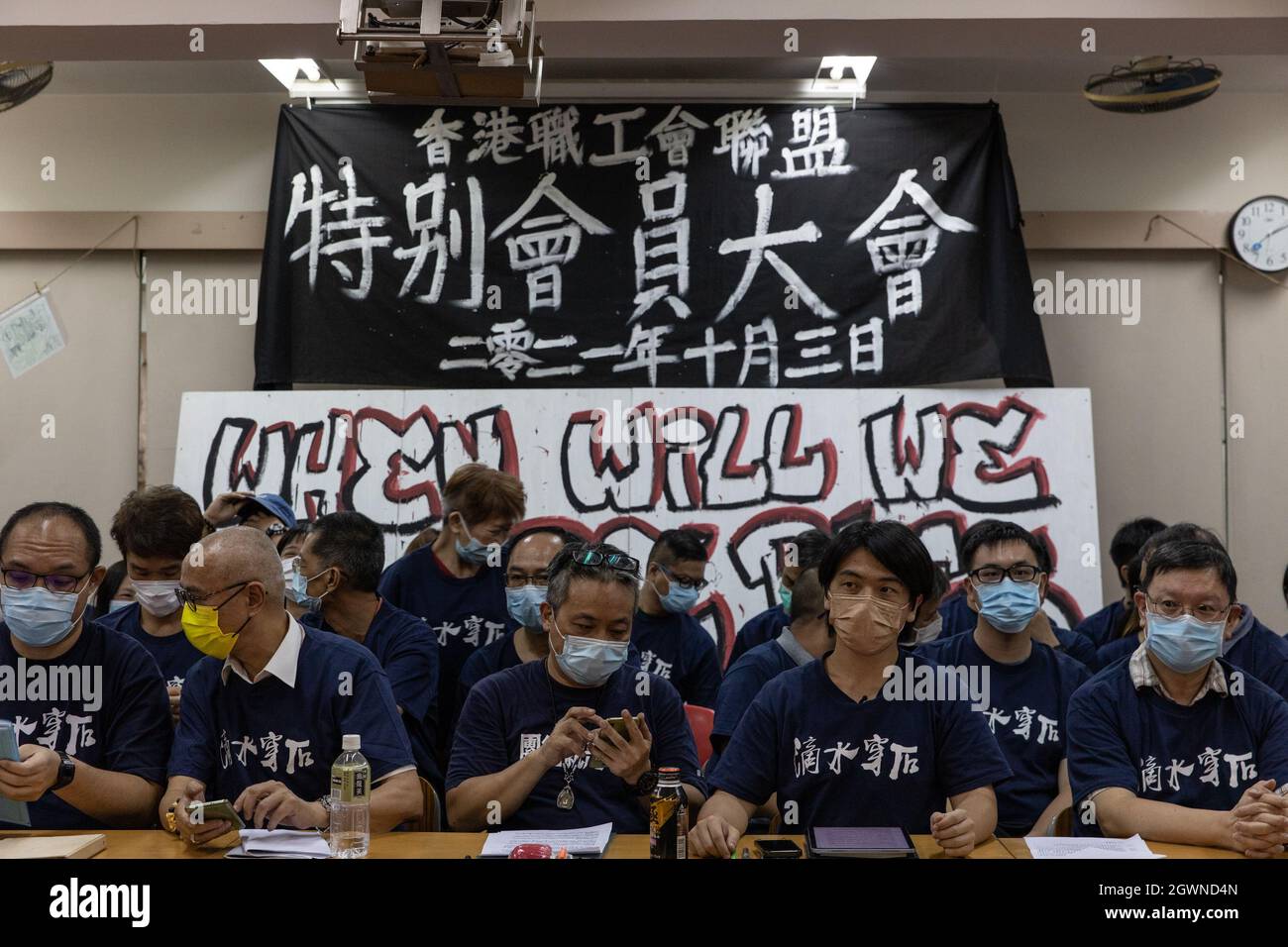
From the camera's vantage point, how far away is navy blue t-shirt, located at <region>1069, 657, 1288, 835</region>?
286cm

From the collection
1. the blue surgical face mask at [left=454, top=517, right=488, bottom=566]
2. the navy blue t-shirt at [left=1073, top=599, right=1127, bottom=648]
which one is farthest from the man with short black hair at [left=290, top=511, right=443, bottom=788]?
the navy blue t-shirt at [left=1073, top=599, right=1127, bottom=648]

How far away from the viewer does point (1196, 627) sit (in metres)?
2.94

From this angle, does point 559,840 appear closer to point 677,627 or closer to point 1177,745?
point 1177,745

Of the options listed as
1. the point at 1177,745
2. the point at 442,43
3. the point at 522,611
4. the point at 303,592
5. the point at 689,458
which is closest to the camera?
the point at 1177,745

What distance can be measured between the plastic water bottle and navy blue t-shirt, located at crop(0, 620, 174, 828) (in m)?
0.63

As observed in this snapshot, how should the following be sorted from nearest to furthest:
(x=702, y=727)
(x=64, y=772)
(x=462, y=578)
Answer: (x=64, y=772) → (x=702, y=727) → (x=462, y=578)

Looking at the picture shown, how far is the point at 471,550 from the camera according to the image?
14.8 ft

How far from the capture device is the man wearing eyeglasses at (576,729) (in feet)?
9.41

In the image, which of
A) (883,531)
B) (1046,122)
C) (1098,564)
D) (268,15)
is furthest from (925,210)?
(883,531)

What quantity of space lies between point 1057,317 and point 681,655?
351cm

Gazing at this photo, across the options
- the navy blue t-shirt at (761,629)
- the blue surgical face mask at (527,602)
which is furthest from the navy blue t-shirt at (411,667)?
the navy blue t-shirt at (761,629)

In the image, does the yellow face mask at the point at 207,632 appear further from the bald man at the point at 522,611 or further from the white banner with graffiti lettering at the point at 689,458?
the white banner with graffiti lettering at the point at 689,458

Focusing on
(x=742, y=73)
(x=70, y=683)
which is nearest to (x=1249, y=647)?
(x=70, y=683)
